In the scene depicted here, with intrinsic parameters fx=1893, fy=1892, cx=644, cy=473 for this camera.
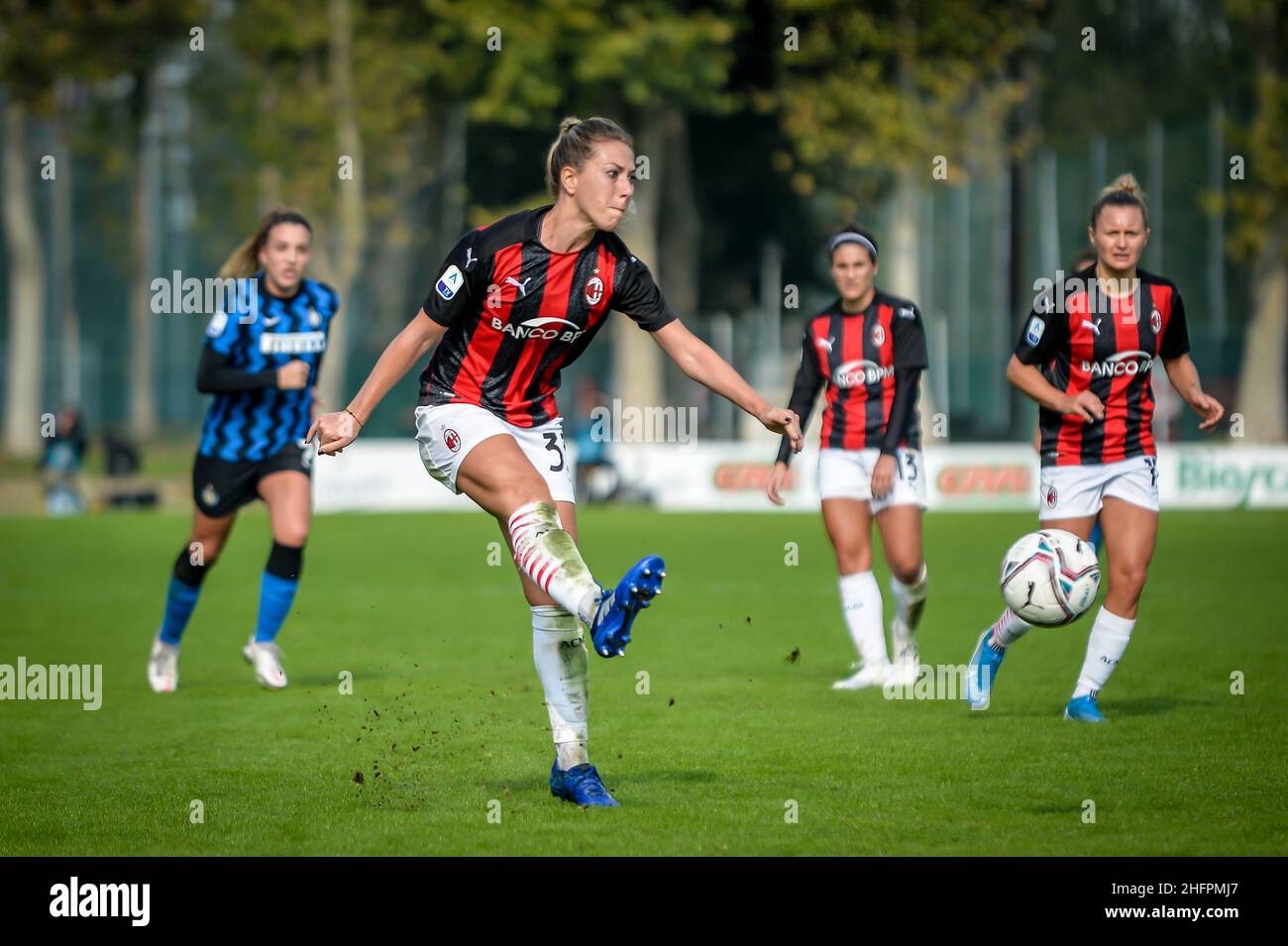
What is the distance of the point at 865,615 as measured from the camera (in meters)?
10.3

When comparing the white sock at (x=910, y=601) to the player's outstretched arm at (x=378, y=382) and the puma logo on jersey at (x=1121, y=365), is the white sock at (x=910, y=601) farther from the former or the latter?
the player's outstretched arm at (x=378, y=382)

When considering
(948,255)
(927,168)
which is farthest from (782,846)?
(948,255)

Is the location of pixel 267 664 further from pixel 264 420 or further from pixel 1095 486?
pixel 1095 486

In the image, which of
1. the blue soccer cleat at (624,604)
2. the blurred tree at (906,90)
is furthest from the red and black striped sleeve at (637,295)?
the blurred tree at (906,90)

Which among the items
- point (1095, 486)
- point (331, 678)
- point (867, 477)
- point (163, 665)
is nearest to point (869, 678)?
point (867, 477)

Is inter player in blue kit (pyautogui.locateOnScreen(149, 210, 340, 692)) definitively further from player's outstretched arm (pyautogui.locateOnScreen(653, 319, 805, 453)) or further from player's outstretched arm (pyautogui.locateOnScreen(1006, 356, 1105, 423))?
player's outstretched arm (pyautogui.locateOnScreen(1006, 356, 1105, 423))

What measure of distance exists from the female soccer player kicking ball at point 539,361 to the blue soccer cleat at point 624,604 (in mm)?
468

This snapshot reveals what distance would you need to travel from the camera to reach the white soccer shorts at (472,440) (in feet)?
22.6

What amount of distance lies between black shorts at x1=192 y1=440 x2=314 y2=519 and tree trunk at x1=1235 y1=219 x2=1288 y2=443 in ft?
95.9

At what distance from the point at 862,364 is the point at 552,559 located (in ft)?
14.2

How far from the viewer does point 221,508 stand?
10375 millimetres

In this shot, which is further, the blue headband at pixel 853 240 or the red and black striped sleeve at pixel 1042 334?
the blue headband at pixel 853 240

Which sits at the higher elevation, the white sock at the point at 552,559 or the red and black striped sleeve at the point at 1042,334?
the red and black striped sleeve at the point at 1042,334

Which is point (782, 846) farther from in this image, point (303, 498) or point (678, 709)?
point (303, 498)
